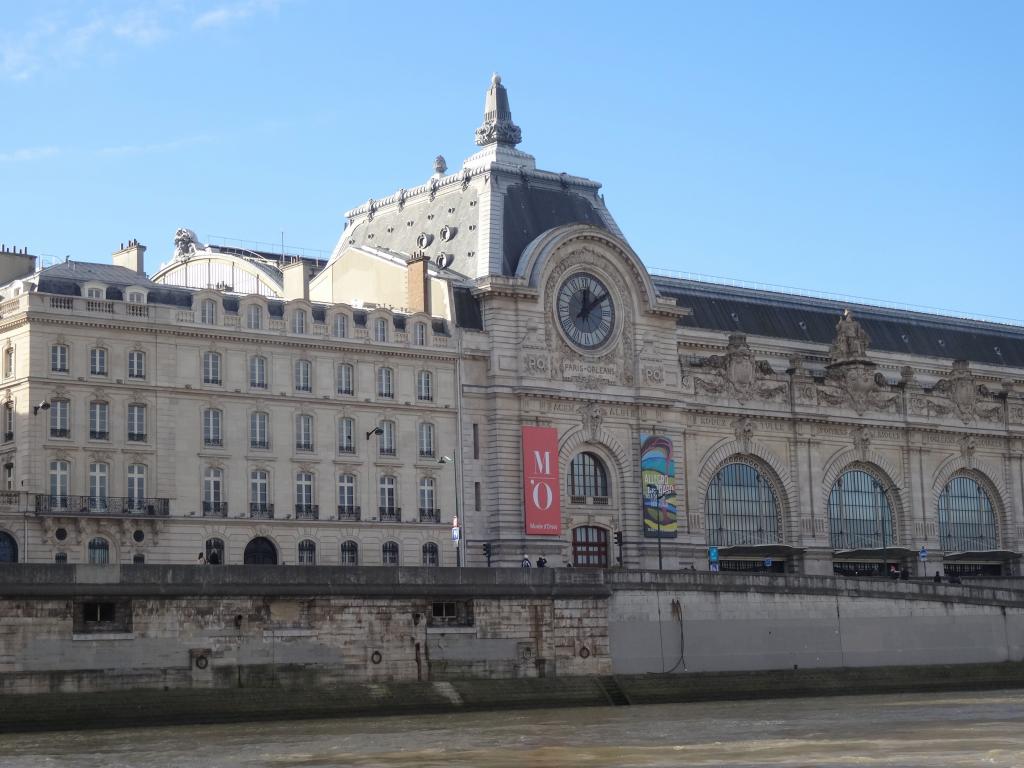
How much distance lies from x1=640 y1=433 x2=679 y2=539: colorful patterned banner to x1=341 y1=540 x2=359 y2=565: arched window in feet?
52.4

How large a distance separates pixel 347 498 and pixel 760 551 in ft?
84.1

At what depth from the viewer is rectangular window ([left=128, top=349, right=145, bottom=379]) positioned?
77.8m

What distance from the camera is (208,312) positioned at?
80250mm

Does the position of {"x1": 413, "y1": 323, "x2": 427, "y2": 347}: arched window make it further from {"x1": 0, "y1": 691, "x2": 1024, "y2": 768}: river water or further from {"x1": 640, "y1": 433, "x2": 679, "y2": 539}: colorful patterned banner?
{"x1": 0, "y1": 691, "x2": 1024, "y2": 768}: river water

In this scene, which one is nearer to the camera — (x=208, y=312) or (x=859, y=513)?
(x=208, y=312)

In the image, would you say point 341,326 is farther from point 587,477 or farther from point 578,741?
point 578,741

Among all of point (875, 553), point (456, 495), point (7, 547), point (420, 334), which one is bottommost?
point (875, 553)

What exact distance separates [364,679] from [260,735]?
9137 mm

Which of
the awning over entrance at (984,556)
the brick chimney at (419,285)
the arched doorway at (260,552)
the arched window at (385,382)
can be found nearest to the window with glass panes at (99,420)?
the arched doorway at (260,552)

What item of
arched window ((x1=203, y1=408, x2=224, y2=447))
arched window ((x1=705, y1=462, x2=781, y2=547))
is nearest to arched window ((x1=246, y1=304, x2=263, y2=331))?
arched window ((x1=203, y1=408, x2=224, y2=447))

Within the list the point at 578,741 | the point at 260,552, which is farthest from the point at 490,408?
the point at 578,741

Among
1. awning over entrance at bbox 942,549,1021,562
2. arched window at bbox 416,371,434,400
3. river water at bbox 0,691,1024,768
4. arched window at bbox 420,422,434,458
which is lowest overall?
river water at bbox 0,691,1024,768

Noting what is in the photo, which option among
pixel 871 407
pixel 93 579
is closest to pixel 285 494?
pixel 93 579

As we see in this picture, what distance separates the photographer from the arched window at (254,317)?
81438mm
